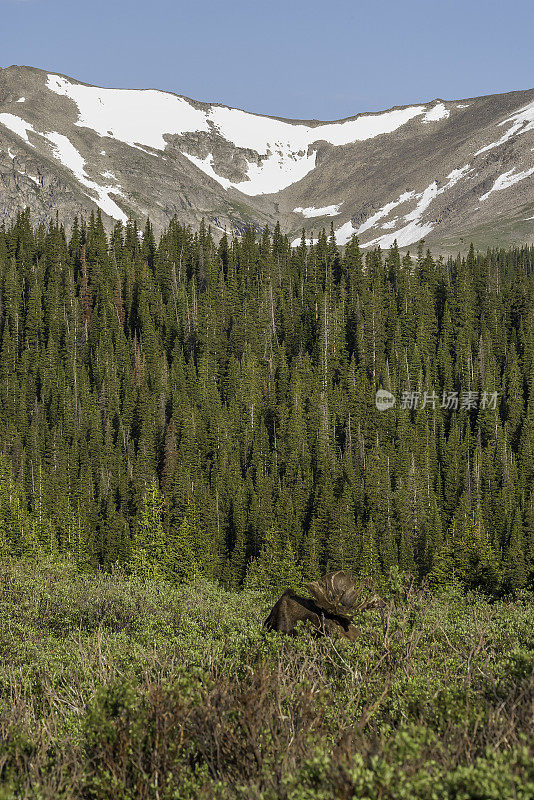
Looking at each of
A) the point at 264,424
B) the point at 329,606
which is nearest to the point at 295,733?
the point at 329,606

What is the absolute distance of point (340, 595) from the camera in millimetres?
28734

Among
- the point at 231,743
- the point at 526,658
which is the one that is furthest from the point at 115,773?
the point at 526,658

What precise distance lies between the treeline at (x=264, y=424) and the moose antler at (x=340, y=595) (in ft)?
203

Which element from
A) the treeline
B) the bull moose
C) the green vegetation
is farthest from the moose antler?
the treeline

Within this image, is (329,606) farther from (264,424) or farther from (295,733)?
(264,424)

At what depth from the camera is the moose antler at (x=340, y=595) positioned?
2811 centimetres

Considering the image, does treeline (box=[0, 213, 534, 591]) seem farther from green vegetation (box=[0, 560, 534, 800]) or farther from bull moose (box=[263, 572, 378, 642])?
green vegetation (box=[0, 560, 534, 800])

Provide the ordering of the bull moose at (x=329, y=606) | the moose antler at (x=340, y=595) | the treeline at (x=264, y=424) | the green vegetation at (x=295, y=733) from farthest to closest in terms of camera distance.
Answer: the treeline at (x=264, y=424) → the moose antler at (x=340, y=595) → the bull moose at (x=329, y=606) → the green vegetation at (x=295, y=733)

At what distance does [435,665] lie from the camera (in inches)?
880

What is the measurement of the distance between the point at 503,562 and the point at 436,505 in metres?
28.8

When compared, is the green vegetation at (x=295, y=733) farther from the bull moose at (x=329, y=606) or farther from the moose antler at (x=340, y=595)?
the moose antler at (x=340, y=595)

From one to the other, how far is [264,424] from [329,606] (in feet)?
417

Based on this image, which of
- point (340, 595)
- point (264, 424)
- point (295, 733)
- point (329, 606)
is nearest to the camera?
point (295, 733)

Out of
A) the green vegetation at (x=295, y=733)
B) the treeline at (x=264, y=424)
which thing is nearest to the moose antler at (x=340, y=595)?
the green vegetation at (x=295, y=733)
